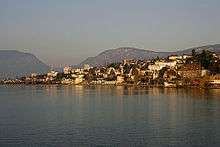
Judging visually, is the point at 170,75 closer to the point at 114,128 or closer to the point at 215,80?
the point at 215,80

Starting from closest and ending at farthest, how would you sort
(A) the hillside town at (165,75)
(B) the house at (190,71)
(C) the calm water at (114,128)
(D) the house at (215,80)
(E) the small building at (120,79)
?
(C) the calm water at (114,128)
(D) the house at (215,80)
(A) the hillside town at (165,75)
(B) the house at (190,71)
(E) the small building at (120,79)

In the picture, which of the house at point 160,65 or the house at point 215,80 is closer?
the house at point 215,80

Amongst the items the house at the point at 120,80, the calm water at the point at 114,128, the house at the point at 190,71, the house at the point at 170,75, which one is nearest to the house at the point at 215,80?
the house at the point at 190,71

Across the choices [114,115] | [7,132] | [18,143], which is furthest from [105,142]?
[114,115]

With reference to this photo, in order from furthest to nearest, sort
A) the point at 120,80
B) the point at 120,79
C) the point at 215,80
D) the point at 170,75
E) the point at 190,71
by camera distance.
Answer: the point at 120,79, the point at 120,80, the point at 170,75, the point at 190,71, the point at 215,80

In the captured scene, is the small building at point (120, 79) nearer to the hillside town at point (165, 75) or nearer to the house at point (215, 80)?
the hillside town at point (165, 75)

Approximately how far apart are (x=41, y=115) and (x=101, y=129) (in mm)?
6523

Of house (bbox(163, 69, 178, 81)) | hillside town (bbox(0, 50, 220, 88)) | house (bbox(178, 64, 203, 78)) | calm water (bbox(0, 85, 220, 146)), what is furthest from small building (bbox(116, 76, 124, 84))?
calm water (bbox(0, 85, 220, 146))

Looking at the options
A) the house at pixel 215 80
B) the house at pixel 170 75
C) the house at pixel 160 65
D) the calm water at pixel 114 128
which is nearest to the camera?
the calm water at pixel 114 128

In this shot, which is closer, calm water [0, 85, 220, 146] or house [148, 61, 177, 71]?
calm water [0, 85, 220, 146]

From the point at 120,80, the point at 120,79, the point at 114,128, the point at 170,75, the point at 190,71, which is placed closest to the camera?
the point at 114,128

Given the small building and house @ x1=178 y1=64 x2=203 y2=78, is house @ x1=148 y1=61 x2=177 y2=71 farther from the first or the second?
house @ x1=178 y1=64 x2=203 y2=78

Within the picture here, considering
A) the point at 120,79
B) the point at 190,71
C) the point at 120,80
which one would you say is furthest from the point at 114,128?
the point at 120,79

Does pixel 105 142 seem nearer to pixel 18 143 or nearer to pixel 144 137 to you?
Result: pixel 144 137
